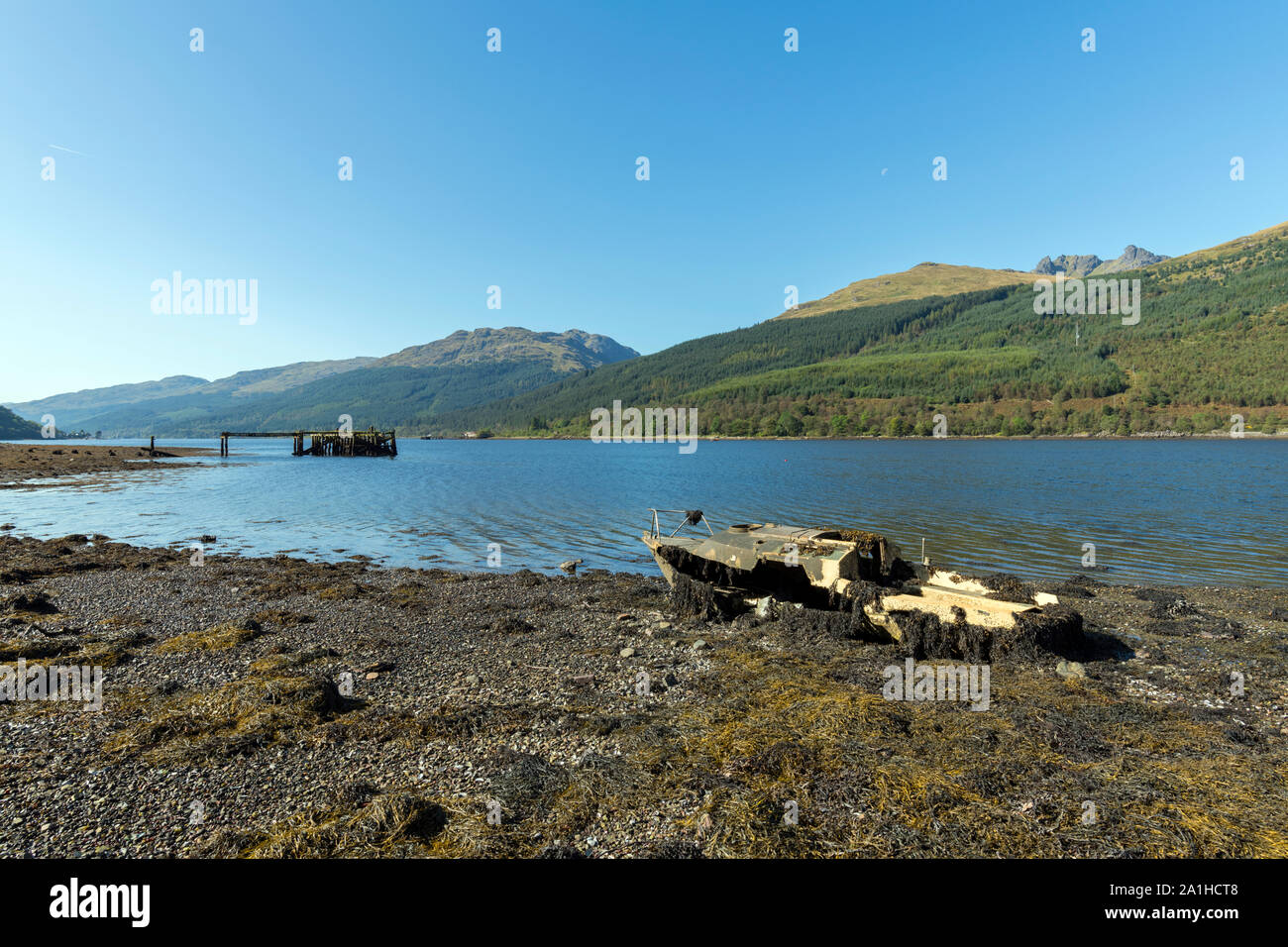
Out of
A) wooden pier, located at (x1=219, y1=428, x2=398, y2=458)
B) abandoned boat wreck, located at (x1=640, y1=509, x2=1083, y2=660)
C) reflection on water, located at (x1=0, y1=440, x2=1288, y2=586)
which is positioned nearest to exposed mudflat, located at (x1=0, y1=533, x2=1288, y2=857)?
abandoned boat wreck, located at (x1=640, y1=509, x2=1083, y2=660)

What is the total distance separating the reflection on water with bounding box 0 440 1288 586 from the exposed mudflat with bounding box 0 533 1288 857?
1015cm

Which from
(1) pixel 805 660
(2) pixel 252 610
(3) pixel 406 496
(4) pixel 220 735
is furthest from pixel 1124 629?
(3) pixel 406 496

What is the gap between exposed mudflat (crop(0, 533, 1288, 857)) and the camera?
5.89m

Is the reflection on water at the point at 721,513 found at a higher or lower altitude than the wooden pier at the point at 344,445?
lower

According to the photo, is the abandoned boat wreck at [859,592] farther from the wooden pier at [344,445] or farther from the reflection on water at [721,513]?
the wooden pier at [344,445]

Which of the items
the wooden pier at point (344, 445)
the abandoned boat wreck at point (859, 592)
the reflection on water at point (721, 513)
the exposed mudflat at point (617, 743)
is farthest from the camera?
the wooden pier at point (344, 445)

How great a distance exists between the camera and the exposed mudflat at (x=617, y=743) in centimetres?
589

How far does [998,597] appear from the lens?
12.9m

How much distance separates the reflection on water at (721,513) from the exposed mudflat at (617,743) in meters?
10.1

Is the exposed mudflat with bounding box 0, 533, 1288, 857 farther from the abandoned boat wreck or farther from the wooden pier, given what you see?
the wooden pier

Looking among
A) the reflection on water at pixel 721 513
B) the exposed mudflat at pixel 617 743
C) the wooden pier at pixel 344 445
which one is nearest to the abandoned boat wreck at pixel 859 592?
the exposed mudflat at pixel 617 743

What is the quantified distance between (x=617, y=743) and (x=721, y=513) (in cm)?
2769

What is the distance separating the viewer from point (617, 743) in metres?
8.00
